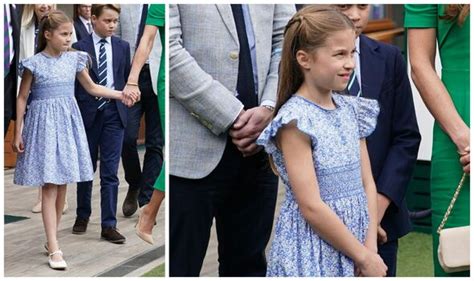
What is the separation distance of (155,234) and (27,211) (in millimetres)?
520

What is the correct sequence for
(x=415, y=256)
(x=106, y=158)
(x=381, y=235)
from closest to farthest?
(x=381, y=235), (x=106, y=158), (x=415, y=256)

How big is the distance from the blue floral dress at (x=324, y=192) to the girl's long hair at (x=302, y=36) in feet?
0.21

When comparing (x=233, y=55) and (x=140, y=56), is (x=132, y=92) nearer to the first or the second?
(x=140, y=56)

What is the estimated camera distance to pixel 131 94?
378 centimetres

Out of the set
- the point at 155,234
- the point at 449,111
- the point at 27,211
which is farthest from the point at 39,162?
the point at 449,111

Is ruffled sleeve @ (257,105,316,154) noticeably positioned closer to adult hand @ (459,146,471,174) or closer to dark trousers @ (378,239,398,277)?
adult hand @ (459,146,471,174)

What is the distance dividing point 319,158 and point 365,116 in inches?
10.1

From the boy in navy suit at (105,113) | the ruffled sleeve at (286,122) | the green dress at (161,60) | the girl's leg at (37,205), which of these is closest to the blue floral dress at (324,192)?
the ruffled sleeve at (286,122)

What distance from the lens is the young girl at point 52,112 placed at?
3.83 m

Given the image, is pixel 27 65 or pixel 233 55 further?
pixel 27 65

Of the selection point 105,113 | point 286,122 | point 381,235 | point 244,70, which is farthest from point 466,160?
point 105,113

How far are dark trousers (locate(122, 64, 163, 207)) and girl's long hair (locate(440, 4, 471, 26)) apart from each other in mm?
1065

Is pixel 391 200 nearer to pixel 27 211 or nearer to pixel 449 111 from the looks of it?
pixel 449 111

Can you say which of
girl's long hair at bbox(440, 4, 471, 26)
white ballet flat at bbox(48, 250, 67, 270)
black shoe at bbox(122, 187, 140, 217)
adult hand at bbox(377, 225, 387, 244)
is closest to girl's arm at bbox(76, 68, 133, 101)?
black shoe at bbox(122, 187, 140, 217)
